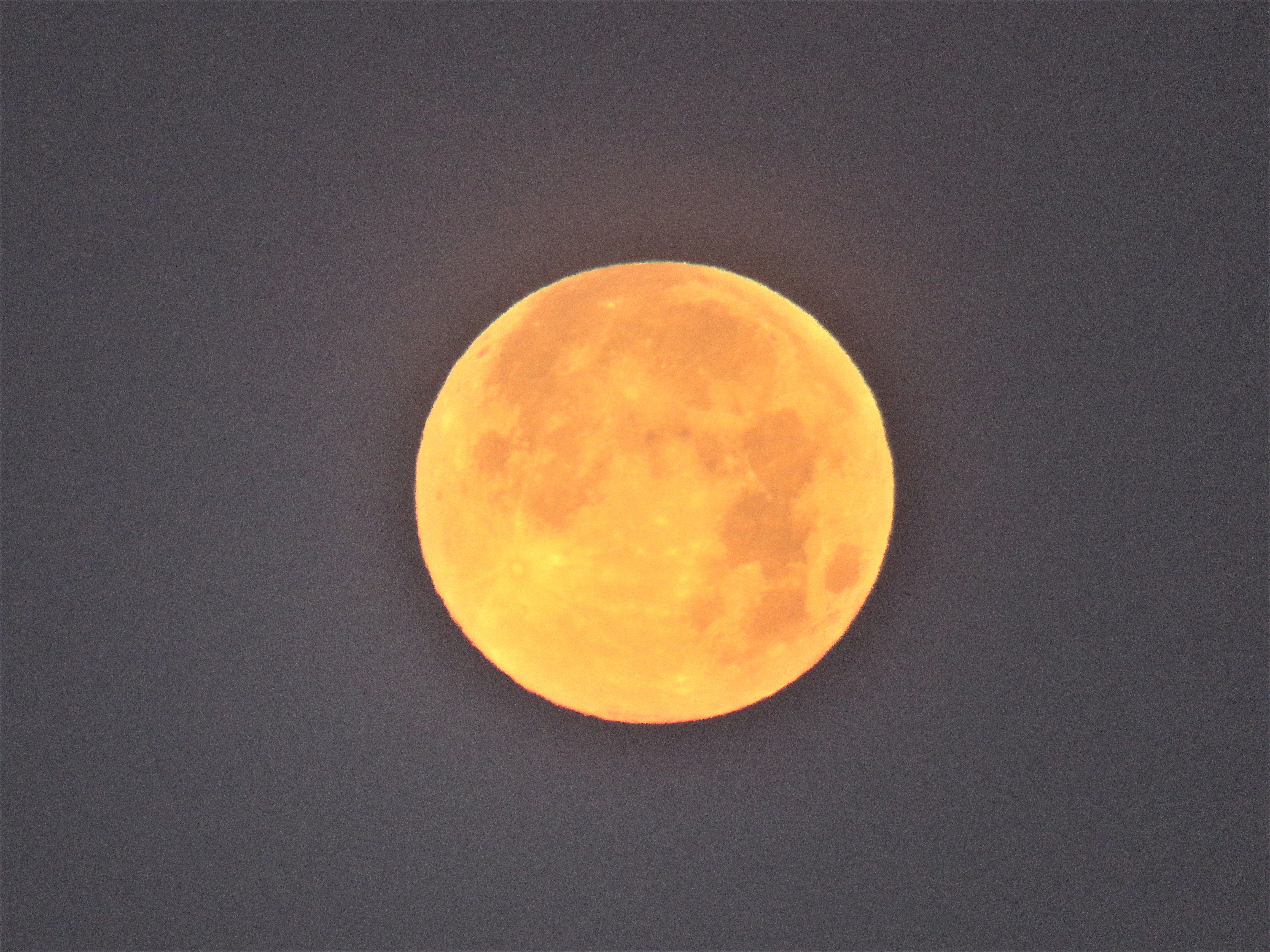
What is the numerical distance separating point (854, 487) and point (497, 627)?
105cm

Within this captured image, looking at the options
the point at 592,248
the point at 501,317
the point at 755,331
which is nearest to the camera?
the point at 755,331

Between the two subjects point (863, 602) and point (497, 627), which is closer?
point (497, 627)

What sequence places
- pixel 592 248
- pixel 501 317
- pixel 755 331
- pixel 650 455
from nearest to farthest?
pixel 650 455
pixel 755 331
pixel 501 317
pixel 592 248

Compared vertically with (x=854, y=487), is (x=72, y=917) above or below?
below

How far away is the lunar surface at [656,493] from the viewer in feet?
7.58

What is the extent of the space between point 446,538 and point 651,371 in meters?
0.77

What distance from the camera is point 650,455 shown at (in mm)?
2293

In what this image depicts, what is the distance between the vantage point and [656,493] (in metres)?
2.29

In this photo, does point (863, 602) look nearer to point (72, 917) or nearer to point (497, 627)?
point (497, 627)

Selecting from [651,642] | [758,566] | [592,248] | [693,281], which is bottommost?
[651,642]

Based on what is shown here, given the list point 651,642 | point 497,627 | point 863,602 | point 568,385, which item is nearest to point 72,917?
point 497,627

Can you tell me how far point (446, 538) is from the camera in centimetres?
261

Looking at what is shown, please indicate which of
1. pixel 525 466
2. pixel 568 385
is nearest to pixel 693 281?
pixel 568 385

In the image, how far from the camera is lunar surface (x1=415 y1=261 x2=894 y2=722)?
2311 mm
